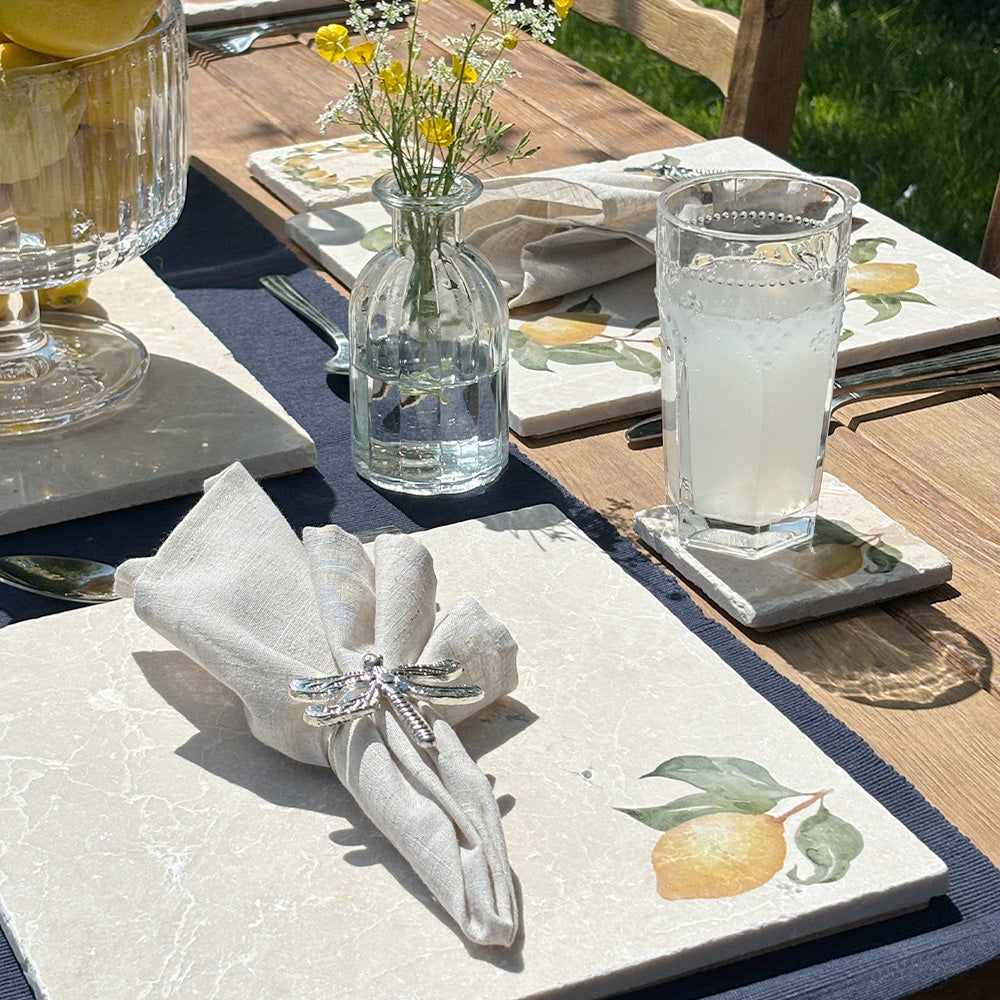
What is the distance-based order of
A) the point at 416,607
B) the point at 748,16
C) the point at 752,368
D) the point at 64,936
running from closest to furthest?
the point at 64,936, the point at 416,607, the point at 752,368, the point at 748,16

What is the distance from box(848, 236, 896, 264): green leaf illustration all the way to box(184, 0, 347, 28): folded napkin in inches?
34.8

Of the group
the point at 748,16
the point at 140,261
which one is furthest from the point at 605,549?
the point at 748,16

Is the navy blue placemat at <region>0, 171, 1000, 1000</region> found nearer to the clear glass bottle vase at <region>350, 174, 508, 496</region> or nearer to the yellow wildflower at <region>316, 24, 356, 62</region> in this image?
the clear glass bottle vase at <region>350, 174, 508, 496</region>

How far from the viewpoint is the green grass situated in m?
3.53

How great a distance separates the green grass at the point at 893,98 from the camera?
353 cm

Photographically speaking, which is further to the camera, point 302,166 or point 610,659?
point 302,166

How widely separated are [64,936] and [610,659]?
32 cm

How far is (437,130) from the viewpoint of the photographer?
0.90 meters

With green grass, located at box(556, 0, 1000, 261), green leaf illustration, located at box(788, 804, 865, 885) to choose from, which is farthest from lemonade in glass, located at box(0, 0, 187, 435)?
green grass, located at box(556, 0, 1000, 261)

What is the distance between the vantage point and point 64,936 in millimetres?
632

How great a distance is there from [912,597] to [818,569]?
6 centimetres

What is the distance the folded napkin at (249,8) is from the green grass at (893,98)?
5.75 ft

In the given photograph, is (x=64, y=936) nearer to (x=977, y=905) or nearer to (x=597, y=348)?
(x=977, y=905)

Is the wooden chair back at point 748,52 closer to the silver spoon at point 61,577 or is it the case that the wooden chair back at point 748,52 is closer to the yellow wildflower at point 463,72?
the yellow wildflower at point 463,72
